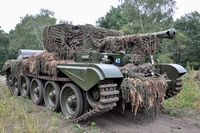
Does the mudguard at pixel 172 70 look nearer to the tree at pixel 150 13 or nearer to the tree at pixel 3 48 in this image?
the tree at pixel 150 13

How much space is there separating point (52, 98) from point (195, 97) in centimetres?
501

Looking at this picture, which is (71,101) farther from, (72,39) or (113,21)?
(113,21)

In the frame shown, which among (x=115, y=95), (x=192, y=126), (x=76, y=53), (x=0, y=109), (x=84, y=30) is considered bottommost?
(x=192, y=126)

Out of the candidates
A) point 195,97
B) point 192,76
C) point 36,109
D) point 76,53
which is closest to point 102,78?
point 76,53

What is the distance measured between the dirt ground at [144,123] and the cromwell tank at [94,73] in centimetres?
34

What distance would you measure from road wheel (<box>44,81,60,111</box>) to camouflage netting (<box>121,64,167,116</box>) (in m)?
2.17

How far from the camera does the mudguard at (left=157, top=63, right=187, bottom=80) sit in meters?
5.69

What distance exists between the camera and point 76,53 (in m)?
6.17

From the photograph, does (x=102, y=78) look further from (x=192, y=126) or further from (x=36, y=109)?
(x=36, y=109)

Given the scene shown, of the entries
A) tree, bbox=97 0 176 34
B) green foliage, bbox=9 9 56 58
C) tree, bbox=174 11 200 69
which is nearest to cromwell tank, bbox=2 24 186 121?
tree, bbox=97 0 176 34

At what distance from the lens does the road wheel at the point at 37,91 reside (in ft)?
21.9

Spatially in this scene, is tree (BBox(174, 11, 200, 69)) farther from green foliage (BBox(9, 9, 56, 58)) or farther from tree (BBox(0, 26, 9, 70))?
tree (BBox(0, 26, 9, 70))

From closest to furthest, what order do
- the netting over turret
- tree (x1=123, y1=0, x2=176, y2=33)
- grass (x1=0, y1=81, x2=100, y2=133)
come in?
grass (x1=0, y1=81, x2=100, y2=133) < the netting over turret < tree (x1=123, y1=0, x2=176, y2=33)

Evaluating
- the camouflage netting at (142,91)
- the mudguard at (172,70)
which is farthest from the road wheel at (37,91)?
the mudguard at (172,70)
